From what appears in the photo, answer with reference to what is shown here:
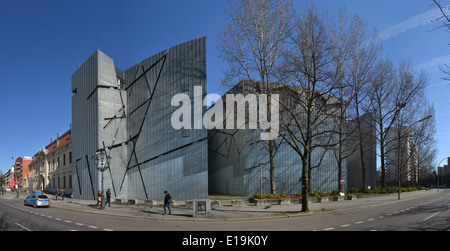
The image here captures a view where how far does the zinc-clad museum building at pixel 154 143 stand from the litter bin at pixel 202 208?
10.8 meters

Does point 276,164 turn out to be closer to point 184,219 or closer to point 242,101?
point 242,101

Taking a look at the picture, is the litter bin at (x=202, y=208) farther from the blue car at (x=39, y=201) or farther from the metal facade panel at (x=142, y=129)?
the blue car at (x=39, y=201)

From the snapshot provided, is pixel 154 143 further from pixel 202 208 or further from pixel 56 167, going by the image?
pixel 56 167

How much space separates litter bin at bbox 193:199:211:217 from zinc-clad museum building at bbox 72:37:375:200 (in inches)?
424

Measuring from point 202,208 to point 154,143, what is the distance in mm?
16313

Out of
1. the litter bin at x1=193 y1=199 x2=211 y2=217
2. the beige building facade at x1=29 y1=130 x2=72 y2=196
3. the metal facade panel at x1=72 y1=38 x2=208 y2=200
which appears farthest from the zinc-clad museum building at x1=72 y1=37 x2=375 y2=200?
the litter bin at x1=193 y1=199 x2=211 y2=217

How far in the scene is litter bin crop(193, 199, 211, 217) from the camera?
16.5 meters

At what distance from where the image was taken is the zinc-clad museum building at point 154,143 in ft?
93.4

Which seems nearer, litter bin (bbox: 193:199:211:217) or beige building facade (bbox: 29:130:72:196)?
litter bin (bbox: 193:199:211:217)

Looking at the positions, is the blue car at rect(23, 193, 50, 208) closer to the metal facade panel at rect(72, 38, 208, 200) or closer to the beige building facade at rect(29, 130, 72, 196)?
the metal facade panel at rect(72, 38, 208, 200)

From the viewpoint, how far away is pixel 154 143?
31250 millimetres

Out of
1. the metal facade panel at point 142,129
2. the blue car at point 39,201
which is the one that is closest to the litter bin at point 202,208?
the metal facade panel at point 142,129

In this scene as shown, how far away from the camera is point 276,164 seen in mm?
34438
